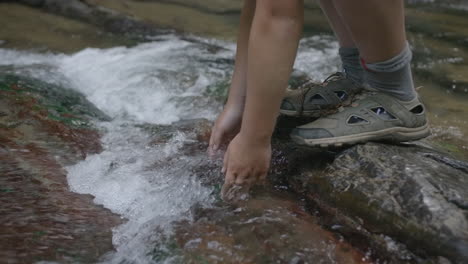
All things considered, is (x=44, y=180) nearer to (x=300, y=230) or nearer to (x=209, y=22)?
(x=300, y=230)

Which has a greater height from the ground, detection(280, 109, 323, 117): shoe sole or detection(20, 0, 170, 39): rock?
detection(280, 109, 323, 117): shoe sole

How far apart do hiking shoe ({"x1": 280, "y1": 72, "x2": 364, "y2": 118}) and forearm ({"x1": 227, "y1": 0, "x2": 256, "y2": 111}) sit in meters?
0.16

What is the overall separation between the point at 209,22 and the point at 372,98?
3874 millimetres

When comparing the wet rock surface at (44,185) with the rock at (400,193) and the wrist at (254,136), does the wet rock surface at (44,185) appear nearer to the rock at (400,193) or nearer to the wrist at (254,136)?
the wrist at (254,136)

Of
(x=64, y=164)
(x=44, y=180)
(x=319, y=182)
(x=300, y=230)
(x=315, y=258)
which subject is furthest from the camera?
(x=64, y=164)

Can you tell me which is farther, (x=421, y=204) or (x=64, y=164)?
(x=64, y=164)

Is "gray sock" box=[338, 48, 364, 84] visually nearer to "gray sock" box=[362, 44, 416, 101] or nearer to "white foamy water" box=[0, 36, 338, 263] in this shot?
"gray sock" box=[362, 44, 416, 101]

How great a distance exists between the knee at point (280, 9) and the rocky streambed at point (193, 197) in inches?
20.5

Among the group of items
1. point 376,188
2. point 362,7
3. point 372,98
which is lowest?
point 376,188

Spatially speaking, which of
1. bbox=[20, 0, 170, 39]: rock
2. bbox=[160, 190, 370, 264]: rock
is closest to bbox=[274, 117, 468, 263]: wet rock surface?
bbox=[160, 190, 370, 264]: rock

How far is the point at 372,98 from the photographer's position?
1764mm

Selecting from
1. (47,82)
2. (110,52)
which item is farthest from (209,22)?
(47,82)

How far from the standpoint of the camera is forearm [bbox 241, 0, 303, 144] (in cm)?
142

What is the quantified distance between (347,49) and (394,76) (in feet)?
0.88
